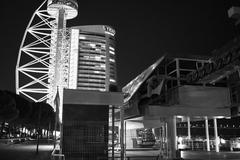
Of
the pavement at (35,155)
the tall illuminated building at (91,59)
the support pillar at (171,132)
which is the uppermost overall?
the tall illuminated building at (91,59)

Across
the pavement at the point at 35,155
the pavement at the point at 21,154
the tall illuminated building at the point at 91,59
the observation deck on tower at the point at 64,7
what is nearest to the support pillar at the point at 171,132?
the pavement at the point at 35,155

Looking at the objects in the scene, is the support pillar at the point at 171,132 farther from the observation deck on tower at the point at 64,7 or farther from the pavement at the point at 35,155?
the observation deck on tower at the point at 64,7

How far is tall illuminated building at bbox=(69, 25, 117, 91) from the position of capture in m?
167

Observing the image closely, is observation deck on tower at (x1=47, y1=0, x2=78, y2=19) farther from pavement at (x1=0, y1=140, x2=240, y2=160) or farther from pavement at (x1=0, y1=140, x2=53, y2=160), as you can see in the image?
pavement at (x1=0, y1=140, x2=53, y2=160)

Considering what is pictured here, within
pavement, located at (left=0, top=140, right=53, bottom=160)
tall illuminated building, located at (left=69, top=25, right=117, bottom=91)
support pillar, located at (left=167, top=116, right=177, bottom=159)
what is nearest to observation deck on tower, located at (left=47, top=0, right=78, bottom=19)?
tall illuminated building, located at (left=69, top=25, right=117, bottom=91)

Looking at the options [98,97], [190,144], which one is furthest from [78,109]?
[190,144]

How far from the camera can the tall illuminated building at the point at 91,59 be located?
Result: 167 metres

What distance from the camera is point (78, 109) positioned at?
60.6 ft

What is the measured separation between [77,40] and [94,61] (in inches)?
621

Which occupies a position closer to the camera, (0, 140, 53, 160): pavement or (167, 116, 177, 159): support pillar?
(0, 140, 53, 160): pavement

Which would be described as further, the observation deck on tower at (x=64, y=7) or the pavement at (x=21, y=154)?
the observation deck on tower at (x=64, y=7)

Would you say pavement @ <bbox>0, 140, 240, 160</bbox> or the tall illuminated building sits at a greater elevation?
the tall illuminated building

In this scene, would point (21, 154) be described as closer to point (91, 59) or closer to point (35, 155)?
point (35, 155)

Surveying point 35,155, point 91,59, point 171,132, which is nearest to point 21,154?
point 35,155
